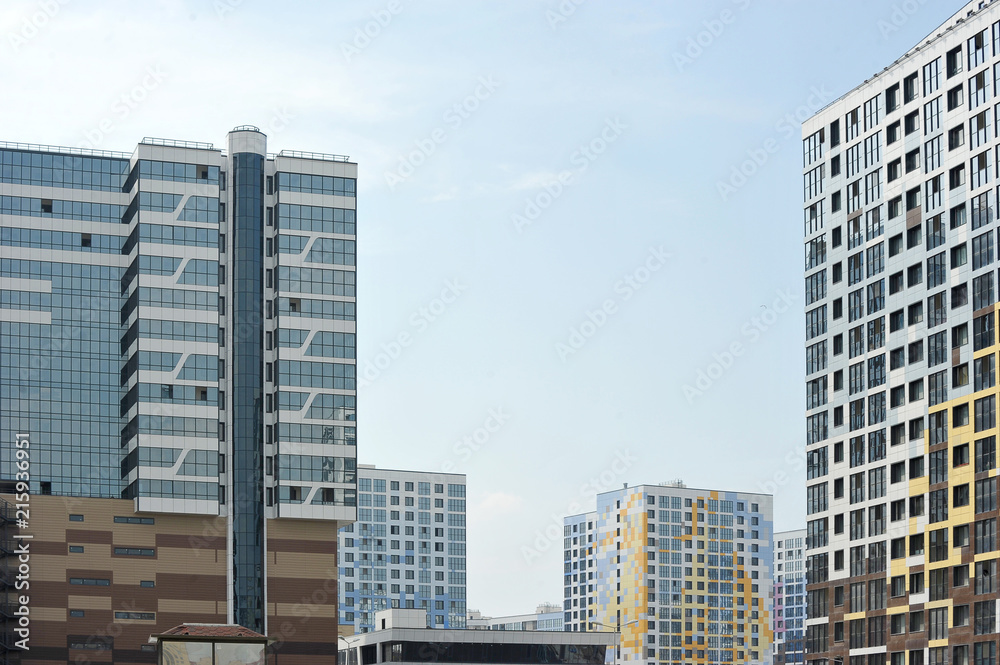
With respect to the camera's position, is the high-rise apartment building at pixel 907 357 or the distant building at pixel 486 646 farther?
the distant building at pixel 486 646

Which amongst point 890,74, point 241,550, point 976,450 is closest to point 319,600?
point 241,550

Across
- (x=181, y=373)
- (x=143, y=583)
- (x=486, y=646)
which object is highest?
(x=181, y=373)

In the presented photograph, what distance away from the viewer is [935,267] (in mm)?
125750

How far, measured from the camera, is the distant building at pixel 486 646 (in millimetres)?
174000

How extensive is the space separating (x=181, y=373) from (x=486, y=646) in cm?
5841

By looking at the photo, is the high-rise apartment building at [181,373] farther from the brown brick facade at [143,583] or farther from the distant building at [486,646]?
the distant building at [486,646]

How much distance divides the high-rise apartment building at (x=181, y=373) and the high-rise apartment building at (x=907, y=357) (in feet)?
155

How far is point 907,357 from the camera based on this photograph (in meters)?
128

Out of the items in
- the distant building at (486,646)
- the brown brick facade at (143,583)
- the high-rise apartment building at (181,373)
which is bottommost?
the distant building at (486,646)

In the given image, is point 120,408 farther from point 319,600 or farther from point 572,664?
point 572,664

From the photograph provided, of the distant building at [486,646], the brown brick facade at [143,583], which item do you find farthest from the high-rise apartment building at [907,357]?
the brown brick facade at [143,583]

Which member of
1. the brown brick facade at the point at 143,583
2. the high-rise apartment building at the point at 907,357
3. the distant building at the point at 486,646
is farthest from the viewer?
the distant building at the point at 486,646

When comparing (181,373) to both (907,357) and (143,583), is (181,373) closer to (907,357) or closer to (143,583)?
(143,583)

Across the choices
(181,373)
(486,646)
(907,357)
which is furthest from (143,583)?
(907,357)
